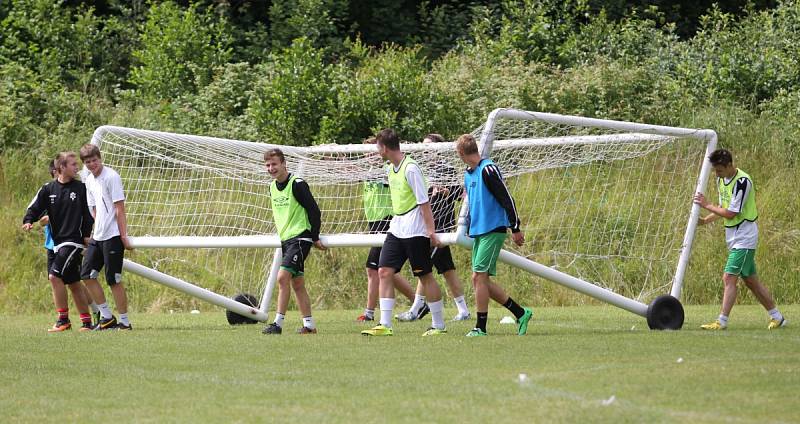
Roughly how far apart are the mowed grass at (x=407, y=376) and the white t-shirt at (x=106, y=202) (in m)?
1.04

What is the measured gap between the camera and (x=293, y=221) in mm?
10828

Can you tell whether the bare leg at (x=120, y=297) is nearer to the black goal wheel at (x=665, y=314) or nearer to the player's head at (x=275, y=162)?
the player's head at (x=275, y=162)

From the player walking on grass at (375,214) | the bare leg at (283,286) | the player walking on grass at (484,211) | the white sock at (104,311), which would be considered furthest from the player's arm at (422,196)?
the white sock at (104,311)

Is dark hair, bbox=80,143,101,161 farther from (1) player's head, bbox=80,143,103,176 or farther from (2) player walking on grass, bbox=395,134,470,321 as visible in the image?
(2) player walking on grass, bbox=395,134,470,321

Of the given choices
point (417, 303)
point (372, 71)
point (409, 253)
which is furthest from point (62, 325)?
point (372, 71)

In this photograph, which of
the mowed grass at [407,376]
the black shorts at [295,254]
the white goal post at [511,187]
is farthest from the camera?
the white goal post at [511,187]

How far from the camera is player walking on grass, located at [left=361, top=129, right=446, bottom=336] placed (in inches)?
406

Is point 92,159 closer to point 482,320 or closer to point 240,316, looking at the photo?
point 240,316

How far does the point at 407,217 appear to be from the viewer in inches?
411

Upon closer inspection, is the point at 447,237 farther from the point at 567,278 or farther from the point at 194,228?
the point at 194,228

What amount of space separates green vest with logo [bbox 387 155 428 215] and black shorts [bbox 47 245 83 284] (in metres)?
3.49

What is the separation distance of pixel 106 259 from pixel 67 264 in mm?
543

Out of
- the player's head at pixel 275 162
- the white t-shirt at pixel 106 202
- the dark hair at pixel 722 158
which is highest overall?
the dark hair at pixel 722 158

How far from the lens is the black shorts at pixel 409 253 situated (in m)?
10.4
